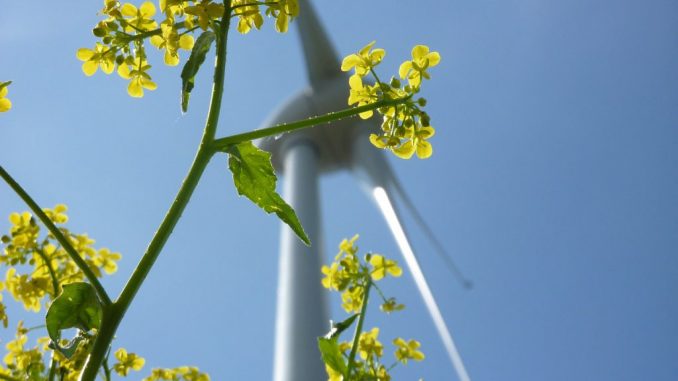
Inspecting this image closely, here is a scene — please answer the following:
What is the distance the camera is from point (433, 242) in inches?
380

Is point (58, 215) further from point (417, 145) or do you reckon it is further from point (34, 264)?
point (417, 145)

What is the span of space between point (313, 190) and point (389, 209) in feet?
6.99

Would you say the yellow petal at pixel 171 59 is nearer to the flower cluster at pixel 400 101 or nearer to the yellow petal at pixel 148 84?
the yellow petal at pixel 148 84

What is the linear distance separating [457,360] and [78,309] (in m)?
5.65

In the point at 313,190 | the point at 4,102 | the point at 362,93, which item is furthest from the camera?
the point at 313,190

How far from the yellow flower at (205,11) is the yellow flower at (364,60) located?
440 mm

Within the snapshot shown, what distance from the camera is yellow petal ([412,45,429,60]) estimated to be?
1.59 metres

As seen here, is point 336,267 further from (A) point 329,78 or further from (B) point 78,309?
(A) point 329,78

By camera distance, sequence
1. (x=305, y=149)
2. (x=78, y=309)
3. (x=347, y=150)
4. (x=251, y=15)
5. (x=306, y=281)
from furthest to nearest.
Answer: (x=347, y=150)
(x=305, y=149)
(x=306, y=281)
(x=251, y=15)
(x=78, y=309)

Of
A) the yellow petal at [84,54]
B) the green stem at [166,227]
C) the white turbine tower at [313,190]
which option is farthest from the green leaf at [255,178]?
the white turbine tower at [313,190]

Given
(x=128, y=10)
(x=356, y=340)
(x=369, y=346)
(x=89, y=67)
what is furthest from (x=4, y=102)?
(x=369, y=346)

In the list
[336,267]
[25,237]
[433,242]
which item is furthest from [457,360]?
[25,237]

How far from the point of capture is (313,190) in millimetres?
9586

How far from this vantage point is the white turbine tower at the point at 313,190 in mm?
6402
